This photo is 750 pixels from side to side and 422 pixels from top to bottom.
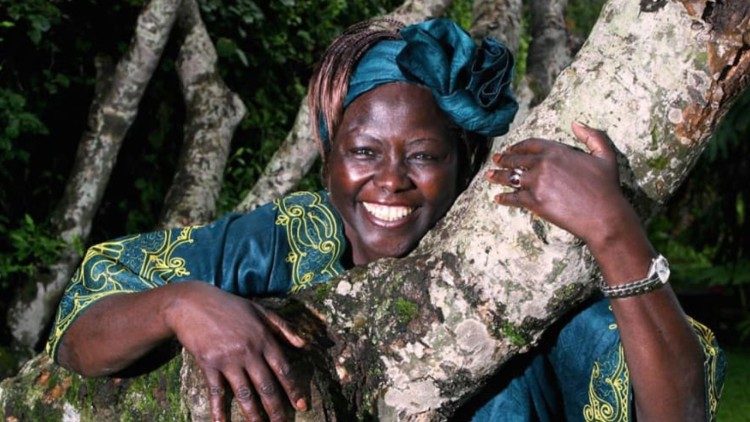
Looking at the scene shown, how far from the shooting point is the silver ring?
1797 millimetres

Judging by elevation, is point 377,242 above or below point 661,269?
below

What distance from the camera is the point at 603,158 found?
174 cm

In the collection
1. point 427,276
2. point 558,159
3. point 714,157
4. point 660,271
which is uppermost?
point 558,159

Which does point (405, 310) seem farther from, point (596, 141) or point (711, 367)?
point (711, 367)

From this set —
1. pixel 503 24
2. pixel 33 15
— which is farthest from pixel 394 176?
pixel 503 24

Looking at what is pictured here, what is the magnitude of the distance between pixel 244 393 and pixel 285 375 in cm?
8

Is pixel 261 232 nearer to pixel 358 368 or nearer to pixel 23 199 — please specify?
pixel 358 368

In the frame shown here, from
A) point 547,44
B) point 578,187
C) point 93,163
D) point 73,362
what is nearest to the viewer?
point 578,187

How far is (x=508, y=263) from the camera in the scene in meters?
1.86

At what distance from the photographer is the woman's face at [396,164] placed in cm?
226

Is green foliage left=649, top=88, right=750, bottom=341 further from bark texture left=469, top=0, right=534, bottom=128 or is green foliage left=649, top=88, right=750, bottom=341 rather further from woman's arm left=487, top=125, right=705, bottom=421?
woman's arm left=487, top=125, right=705, bottom=421

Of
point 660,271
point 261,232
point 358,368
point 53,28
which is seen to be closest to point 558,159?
point 660,271

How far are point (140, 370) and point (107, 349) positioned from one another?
0.32 ft

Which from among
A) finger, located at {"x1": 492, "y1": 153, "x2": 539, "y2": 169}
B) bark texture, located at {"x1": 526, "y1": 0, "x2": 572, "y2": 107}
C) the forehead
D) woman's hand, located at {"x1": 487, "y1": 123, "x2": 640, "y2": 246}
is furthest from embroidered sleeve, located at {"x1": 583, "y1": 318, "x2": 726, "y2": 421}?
bark texture, located at {"x1": 526, "y1": 0, "x2": 572, "y2": 107}
